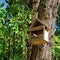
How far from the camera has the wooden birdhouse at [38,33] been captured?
415cm

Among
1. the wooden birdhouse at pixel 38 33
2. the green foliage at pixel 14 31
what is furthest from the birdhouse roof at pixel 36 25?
the green foliage at pixel 14 31

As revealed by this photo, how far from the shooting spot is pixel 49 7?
454 cm

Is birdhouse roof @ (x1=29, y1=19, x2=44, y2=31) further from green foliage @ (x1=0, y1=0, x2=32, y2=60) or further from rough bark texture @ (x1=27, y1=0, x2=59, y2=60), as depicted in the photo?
green foliage @ (x1=0, y1=0, x2=32, y2=60)

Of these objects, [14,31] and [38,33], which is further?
[14,31]

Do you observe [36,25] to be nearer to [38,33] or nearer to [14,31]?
[38,33]

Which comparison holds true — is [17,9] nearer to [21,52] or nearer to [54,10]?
[21,52]

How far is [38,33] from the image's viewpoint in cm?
435

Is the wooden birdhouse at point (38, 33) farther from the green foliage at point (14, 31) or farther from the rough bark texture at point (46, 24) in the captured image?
the green foliage at point (14, 31)

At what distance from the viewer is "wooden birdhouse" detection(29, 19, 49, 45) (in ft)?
13.6

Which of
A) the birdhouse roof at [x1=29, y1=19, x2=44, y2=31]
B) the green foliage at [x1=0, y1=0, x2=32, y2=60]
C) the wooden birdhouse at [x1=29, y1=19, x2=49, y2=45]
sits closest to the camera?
the wooden birdhouse at [x1=29, y1=19, x2=49, y2=45]

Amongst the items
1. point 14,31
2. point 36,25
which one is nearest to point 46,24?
point 36,25

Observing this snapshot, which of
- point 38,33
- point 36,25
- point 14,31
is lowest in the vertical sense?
point 14,31

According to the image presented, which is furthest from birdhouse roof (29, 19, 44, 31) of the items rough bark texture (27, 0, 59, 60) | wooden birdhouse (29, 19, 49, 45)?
rough bark texture (27, 0, 59, 60)

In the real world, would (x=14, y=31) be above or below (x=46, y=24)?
below
